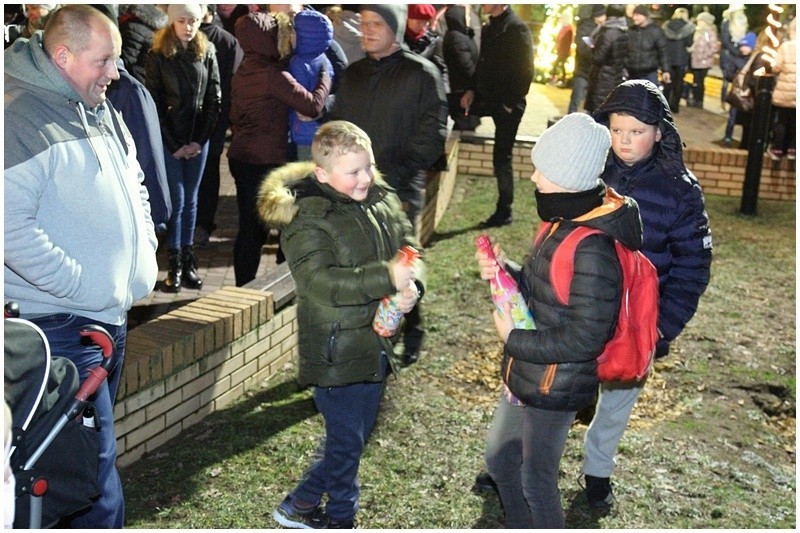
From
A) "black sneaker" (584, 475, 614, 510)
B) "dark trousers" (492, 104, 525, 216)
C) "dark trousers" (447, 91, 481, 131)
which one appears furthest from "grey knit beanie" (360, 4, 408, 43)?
"dark trousers" (447, 91, 481, 131)

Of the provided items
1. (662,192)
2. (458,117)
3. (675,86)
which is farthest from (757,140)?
(675,86)

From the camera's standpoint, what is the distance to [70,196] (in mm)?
3803

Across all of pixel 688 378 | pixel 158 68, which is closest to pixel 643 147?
pixel 688 378

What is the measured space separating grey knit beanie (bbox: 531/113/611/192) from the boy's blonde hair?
0.74m

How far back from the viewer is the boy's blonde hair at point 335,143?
4277 millimetres

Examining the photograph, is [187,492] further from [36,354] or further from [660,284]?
[660,284]

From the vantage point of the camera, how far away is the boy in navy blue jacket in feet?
15.4

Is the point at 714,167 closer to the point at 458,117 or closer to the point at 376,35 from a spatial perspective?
the point at 458,117

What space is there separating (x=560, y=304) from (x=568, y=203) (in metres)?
0.37

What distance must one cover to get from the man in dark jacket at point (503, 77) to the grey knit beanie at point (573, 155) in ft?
19.1

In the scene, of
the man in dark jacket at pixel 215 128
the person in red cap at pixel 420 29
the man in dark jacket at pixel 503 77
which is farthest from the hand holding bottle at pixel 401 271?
the man in dark jacket at pixel 503 77

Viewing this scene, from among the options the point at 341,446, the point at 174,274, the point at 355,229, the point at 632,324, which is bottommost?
the point at 174,274

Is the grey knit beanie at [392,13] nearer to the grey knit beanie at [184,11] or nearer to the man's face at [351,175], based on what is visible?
the grey knit beanie at [184,11]

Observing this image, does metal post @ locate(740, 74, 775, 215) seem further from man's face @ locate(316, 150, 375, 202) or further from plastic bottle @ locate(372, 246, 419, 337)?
man's face @ locate(316, 150, 375, 202)
